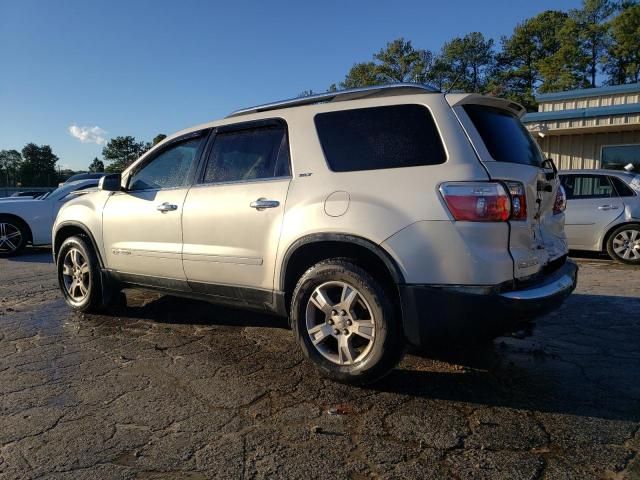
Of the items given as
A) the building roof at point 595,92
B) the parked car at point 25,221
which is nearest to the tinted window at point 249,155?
the parked car at point 25,221

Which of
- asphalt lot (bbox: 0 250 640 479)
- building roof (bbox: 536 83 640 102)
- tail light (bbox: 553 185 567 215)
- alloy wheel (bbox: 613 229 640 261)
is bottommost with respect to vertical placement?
asphalt lot (bbox: 0 250 640 479)

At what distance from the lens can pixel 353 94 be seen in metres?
3.61

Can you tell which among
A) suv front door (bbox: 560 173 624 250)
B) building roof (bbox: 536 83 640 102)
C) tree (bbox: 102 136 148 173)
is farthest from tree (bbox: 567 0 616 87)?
tree (bbox: 102 136 148 173)

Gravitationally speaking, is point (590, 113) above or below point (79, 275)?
above

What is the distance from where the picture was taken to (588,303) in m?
5.46

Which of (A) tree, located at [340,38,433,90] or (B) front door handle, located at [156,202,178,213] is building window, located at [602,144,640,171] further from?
(A) tree, located at [340,38,433,90]

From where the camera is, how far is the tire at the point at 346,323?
308cm

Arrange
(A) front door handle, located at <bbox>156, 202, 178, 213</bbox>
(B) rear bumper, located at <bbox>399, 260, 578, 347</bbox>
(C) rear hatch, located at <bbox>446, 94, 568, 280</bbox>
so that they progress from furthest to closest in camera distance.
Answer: (A) front door handle, located at <bbox>156, 202, 178, 213</bbox> → (C) rear hatch, located at <bbox>446, 94, 568, 280</bbox> → (B) rear bumper, located at <bbox>399, 260, 578, 347</bbox>

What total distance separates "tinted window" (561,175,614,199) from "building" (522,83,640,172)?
4.44 meters

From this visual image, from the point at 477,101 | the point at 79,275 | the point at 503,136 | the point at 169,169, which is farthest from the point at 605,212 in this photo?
the point at 79,275

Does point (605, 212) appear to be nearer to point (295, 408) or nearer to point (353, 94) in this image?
point (353, 94)

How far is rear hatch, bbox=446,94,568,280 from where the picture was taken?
Result: 297 cm

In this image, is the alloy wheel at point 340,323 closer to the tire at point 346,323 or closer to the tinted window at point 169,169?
the tire at point 346,323

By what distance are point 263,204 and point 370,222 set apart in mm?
914
